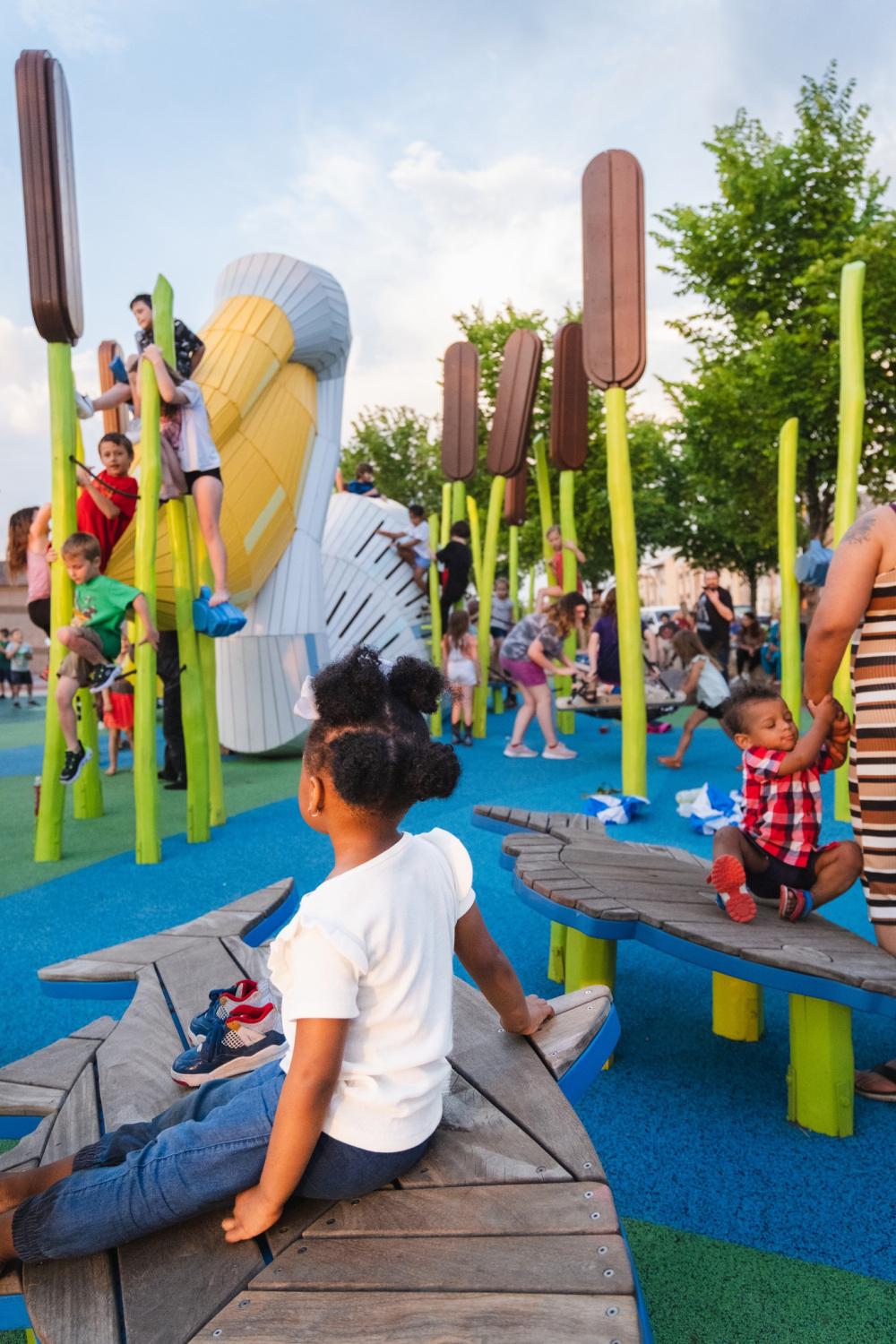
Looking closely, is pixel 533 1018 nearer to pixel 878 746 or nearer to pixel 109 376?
pixel 878 746

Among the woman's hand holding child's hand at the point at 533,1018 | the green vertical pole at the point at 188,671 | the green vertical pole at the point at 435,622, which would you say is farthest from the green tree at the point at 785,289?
the woman's hand holding child's hand at the point at 533,1018

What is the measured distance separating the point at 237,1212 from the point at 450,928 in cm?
52

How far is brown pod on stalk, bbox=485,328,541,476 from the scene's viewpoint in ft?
33.8

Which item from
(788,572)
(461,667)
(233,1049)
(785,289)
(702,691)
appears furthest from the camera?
(785,289)

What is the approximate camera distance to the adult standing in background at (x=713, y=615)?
40.1 feet

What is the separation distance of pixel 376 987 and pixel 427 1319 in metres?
0.42

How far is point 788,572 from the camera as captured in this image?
7223 millimetres

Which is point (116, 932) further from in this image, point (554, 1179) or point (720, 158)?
point (720, 158)

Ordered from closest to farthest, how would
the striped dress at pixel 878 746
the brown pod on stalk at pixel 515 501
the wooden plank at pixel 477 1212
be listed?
the wooden plank at pixel 477 1212 → the striped dress at pixel 878 746 → the brown pod on stalk at pixel 515 501

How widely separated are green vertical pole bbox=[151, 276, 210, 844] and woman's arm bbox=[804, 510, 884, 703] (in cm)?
429

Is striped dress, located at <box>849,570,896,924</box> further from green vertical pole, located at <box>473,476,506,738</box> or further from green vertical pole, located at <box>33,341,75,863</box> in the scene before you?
green vertical pole, located at <box>473,476,506,738</box>

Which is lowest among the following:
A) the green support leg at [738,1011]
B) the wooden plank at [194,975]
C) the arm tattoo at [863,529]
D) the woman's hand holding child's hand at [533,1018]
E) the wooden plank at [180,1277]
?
the green support leg at [738,1011]

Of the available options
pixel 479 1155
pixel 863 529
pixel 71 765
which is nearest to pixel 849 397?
pixel 863 529

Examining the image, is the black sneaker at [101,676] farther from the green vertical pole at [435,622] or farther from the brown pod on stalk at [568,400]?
the brown pod on stalk at [568,400]
